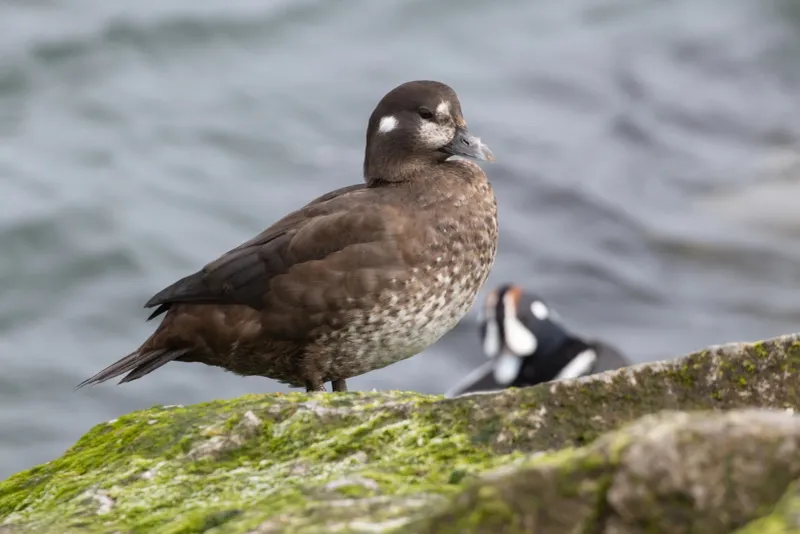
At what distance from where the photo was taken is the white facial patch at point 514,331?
10.7 m

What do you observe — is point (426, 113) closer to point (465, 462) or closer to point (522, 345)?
point (465, 462)

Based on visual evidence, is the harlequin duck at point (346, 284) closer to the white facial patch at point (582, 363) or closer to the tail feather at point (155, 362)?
the tail feather at point (155, 362)

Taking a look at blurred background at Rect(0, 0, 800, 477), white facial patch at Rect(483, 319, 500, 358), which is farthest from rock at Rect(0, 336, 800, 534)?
white facial patch at Rect(483, 319, 500, 358)

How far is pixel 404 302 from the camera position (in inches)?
211

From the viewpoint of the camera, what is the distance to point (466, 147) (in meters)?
5.98

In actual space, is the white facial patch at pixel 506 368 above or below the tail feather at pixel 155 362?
below

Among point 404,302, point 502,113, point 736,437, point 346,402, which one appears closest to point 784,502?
point 736,437

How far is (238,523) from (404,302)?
2.82 m

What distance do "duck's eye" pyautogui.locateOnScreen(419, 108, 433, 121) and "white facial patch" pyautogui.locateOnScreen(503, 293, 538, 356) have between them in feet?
16.3

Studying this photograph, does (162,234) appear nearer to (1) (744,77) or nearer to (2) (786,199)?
(2) (786,199)

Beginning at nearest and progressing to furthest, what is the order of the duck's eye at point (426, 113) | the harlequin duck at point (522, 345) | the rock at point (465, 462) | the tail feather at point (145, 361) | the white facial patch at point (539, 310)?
1. the rock at point (465, 462)
2. the tail feather at point (145, 361)
3. the duck's eye at point (426, 113)
4. the harlequin duck at point (522, 345)
5. the white facial patch at point (539, 310)

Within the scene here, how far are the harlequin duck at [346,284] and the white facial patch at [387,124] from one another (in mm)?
10

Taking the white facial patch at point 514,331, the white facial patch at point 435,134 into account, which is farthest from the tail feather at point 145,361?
the white facial patch at point 514,331

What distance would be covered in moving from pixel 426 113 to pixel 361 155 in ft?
24.8
